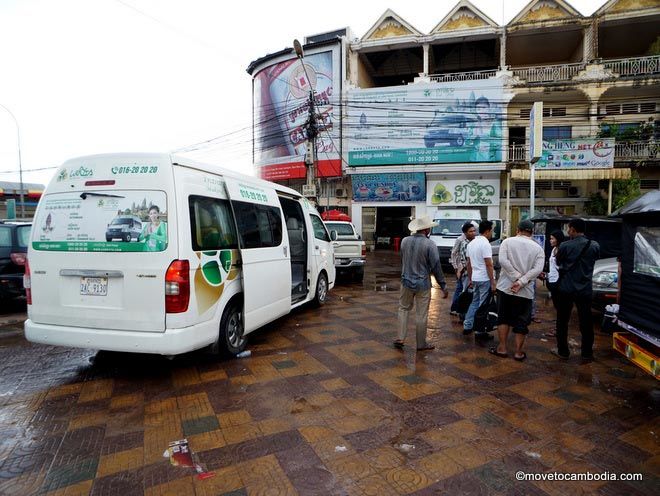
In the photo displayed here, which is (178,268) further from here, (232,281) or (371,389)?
(371,389)

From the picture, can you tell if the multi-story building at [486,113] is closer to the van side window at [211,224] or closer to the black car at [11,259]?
the black car at [11,259]

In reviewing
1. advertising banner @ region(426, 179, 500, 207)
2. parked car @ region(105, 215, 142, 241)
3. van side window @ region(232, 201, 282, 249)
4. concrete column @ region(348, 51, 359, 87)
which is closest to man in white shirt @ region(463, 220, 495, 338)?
van side window @ region(232, 201, 282, 249)

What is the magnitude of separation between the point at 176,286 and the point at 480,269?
421cm

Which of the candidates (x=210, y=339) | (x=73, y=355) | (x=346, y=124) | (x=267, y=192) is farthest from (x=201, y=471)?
(x=346, y=124)

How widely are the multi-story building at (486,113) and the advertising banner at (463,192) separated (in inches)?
2.2

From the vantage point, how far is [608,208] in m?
18.5

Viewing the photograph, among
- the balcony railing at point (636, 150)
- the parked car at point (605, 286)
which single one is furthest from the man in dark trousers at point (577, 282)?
the balcony railing at point (636, 150)

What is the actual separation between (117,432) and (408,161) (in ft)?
70.0

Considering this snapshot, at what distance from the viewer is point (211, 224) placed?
432 cm

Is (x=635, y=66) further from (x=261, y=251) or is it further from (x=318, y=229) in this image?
(x=261, y=251)

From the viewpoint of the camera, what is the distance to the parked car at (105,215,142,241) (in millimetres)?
3797

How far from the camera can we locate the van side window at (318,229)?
26.0 feet

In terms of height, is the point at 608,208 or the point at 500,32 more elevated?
the point at 500,32

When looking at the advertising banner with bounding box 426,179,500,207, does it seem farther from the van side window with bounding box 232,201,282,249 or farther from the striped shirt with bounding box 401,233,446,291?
the striped shirt with bounding box 401,233,446,291
